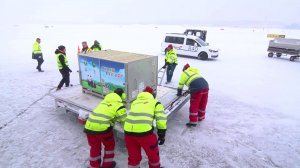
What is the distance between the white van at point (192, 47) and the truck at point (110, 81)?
33.2ft

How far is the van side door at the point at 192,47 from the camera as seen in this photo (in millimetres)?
15867

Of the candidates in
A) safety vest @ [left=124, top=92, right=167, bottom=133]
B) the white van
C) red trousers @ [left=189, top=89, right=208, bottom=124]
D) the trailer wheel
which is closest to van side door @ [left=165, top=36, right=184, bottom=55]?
the white van

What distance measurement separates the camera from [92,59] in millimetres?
5578

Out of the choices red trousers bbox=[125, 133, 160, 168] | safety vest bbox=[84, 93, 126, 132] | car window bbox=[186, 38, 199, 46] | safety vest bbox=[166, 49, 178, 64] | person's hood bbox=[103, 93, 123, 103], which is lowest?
red trousers bbox=[125, 133, 160, 168]

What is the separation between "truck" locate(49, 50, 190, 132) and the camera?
5031 millimetres

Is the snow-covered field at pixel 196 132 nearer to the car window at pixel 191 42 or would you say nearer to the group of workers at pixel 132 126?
the group of workers at pixel 132 126

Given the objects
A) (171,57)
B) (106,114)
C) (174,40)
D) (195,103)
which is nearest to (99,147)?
(106,114)

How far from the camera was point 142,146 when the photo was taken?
3.64 meters

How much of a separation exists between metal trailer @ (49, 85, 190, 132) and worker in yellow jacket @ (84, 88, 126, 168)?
3.84 ft

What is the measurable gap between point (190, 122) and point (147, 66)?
1.97 metres

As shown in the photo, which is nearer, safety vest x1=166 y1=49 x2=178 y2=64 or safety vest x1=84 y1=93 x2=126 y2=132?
safety vest x1=84 y1=93 x2=126 y2=132

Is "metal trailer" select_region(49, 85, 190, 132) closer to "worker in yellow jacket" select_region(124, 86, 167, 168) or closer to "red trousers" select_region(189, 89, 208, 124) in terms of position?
"red trousers" select_region(189, 89, 208, 124)

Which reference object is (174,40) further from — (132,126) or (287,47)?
(132,126)

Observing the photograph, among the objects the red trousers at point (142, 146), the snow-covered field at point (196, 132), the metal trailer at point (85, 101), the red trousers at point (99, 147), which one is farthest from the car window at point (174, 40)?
the red trousers at point (142, 146)
